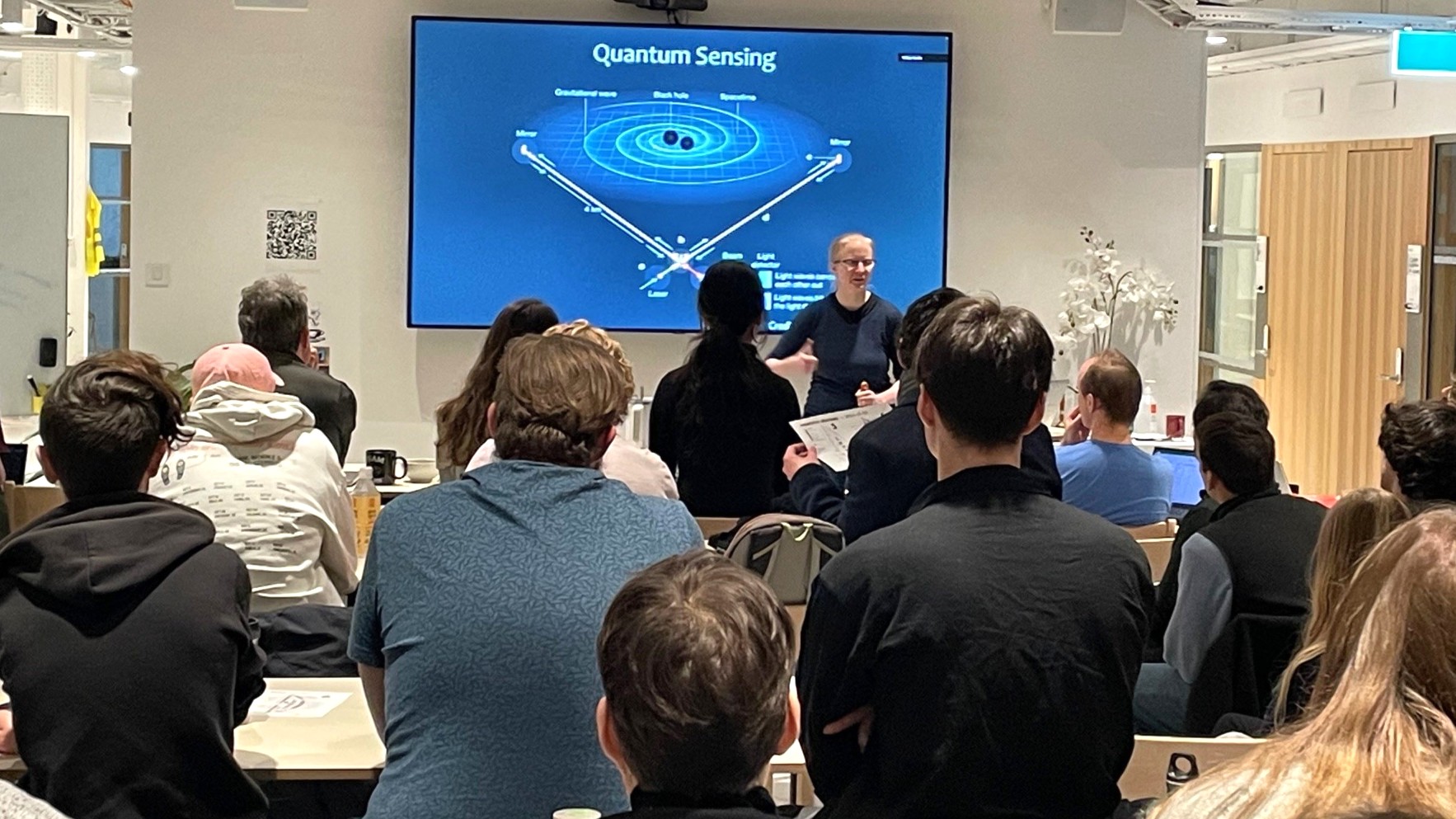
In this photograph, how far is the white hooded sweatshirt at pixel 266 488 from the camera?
3768mm

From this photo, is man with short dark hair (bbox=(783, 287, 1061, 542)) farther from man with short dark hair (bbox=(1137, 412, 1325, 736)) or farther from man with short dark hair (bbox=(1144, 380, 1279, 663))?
man with short dark hair (bbox=(1144, 380, 1279, 663))

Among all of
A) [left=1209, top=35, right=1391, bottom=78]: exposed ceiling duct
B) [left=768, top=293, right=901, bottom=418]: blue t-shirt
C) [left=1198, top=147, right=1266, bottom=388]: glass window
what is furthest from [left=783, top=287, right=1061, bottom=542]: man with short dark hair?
[left=1198, top=147, right=1266, bottom=388]: glass window

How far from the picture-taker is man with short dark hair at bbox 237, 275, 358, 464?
17.8 ft

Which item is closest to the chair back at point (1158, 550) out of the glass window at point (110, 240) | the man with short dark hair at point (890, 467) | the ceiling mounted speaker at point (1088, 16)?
the man with short dark hair at point (890, 467)

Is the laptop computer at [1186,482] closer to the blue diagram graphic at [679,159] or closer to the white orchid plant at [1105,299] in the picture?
the white orchid plant at [1105,299]

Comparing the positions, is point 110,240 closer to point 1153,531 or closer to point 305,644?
point 1153,531

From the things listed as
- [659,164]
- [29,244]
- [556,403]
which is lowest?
[556,403]

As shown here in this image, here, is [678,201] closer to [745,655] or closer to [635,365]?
[635,365]

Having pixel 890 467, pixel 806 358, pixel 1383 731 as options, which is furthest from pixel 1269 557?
pixel 806 358

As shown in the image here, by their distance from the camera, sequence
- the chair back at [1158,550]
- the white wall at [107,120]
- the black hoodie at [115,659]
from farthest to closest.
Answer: the white wall at [107,120] → the chair back at [1158,550] → the black hoodie at [115,659]

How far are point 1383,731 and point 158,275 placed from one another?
6.91 m

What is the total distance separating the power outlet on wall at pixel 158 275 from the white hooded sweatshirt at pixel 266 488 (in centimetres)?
Answer: 382

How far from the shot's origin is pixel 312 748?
9.46 feet

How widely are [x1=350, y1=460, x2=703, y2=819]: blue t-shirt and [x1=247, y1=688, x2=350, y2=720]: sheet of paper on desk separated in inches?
28.7
